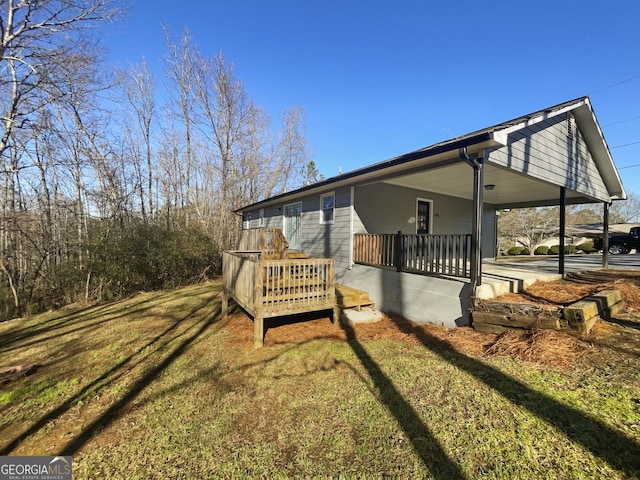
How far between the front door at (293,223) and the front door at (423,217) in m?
4.12

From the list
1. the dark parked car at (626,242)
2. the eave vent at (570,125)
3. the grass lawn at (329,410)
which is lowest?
the grass lawn at (329,410)

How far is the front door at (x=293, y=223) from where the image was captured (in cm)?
1022

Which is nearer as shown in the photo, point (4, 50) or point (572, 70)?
point (4, 50)

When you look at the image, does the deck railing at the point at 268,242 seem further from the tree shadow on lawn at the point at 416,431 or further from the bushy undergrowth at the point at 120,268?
the tree shadow on lawn at the point at 416,431

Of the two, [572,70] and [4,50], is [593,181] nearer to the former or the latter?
[572,70]

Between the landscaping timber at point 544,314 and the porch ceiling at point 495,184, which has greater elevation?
the porch ceiling at point 495,184

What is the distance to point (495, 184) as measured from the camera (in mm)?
7258

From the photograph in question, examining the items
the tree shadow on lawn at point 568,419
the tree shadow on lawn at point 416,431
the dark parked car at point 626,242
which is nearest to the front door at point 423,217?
the tree shadow on lawn at point 568,419

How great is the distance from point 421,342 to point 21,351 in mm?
6926

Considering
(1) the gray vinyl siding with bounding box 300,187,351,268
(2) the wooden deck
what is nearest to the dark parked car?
(1) the gray vinyl siding with bounding box 300,187,351,268

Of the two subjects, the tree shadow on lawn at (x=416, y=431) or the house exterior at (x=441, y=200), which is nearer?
the tree shadow on lawn at (x=416, y=431)

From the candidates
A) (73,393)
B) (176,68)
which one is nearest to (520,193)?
(73,393)

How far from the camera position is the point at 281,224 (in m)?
11.3

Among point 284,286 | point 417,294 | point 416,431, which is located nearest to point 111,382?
point 284,286
